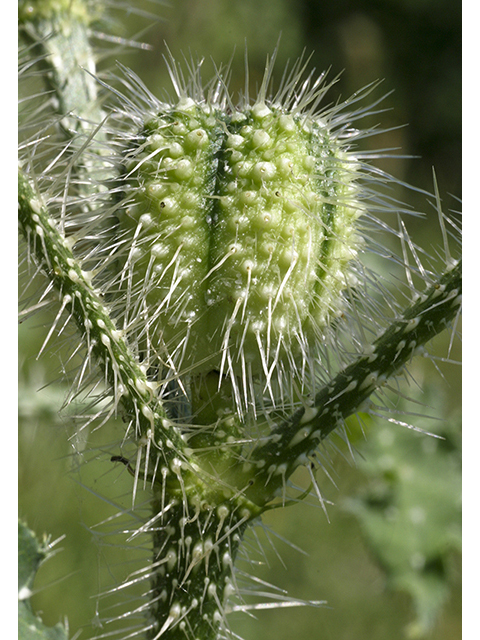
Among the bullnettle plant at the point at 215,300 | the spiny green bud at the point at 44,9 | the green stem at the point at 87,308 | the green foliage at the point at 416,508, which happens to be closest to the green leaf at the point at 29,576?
the bullnettle plant at the point at 215,300

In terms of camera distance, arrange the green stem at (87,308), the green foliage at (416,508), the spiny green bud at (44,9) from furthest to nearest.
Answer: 1. the green foliage at (416,508)
2. the spiny green bud at (44,9)
3. the green stem at (87,308)

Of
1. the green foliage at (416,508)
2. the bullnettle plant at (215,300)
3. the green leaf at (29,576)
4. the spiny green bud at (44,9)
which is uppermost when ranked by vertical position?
the spiny green bud at (44,9)

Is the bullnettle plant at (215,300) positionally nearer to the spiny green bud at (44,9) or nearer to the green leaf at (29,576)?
the green leaf at (29,576)

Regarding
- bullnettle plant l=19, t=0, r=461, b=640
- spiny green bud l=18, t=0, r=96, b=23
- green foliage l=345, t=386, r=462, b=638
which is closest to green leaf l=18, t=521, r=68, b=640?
bullnettle plant l=19, t=0, r=461, b=640

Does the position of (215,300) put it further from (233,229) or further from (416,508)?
(416,508)

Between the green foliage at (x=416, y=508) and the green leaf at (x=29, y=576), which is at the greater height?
the green leaf at (x=29, y=576)

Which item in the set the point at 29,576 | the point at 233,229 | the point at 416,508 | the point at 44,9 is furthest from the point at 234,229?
the point at 416,508

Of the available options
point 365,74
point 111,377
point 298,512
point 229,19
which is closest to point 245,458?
point 111,377
